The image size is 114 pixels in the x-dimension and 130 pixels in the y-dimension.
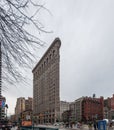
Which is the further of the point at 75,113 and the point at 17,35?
the point at 75,113

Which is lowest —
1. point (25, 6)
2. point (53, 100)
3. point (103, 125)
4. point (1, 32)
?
point (103, 125)

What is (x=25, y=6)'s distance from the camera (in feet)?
20.1

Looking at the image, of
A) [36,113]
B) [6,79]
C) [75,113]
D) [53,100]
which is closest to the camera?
[6,79]

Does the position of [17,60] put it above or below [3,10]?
below

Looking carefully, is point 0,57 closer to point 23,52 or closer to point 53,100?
point 23,52

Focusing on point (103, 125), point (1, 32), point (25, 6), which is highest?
point (25, 6)

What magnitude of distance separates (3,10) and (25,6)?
0.42m

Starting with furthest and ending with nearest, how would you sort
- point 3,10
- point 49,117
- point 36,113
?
point 36,113
point 49,117
point 3,10

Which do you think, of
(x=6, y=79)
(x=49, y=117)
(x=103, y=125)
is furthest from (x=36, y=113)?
(x=6, y=79)

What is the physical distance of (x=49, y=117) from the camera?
16750 cm

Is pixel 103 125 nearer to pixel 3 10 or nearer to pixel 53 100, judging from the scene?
pixel 3 10

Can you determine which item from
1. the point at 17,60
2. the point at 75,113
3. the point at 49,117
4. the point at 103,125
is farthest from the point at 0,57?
the point at 75,113

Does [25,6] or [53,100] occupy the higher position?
[53,100]

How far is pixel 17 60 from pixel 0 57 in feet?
1.68
